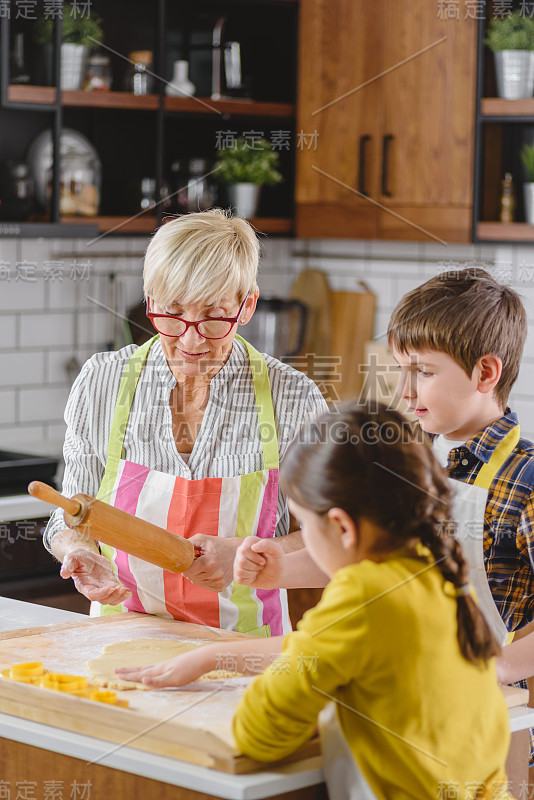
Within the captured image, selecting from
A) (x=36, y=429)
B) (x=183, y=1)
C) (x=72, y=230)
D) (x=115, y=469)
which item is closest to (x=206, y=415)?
(x=115, y=469)

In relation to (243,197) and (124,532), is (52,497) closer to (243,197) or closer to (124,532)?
(124,532)

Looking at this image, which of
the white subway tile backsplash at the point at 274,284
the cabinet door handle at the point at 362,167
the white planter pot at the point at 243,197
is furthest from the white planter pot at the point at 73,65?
the white subway tile backsplash at the point at 274,284

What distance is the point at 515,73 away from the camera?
3.16 meters

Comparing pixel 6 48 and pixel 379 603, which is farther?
pixel 6 48

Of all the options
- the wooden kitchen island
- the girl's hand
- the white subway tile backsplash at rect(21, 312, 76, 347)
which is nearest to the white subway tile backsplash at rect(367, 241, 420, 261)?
the white subway tile backsplash at rect(21, 312, 76, 347)

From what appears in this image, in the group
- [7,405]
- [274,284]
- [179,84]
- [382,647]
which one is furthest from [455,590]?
[274,284]

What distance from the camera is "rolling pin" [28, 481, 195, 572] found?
1410 mm

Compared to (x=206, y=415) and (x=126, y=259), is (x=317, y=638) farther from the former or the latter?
(x=126, y=259)

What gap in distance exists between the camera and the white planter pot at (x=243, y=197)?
12.1 feet

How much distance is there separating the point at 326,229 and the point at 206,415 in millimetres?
1998

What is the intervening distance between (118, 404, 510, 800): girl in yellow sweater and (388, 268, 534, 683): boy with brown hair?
0.34 metres

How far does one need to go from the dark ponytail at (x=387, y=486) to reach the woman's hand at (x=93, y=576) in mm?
523

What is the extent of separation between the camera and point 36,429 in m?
3.53

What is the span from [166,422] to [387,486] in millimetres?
707
